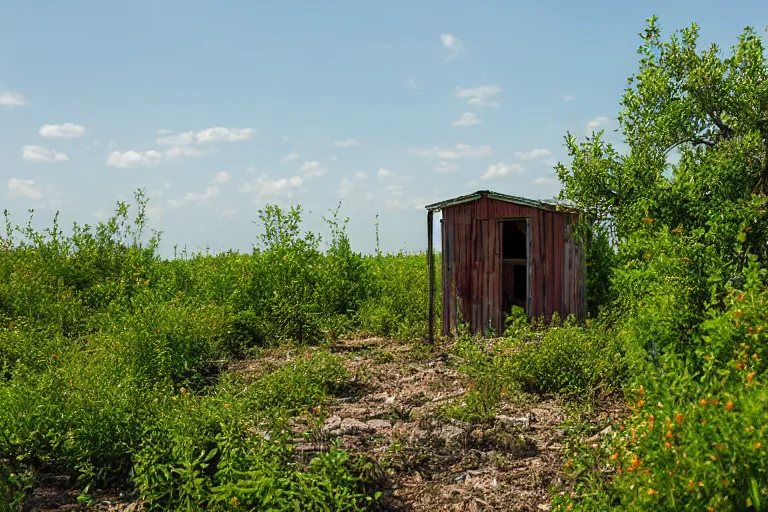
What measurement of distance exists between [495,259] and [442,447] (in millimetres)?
5657

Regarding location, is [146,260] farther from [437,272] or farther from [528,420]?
[528,420]

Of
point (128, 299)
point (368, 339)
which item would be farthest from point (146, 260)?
point (368, 339)

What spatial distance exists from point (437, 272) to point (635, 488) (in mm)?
11365

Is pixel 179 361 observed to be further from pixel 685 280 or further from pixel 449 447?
pixel 685 280

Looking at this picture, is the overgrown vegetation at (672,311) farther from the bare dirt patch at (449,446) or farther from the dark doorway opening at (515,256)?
the dark doorway opening at (515,256)

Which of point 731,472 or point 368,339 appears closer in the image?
point 731,472

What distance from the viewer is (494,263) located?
1127 centimetres

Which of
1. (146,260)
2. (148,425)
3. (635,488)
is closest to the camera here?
(635,488)

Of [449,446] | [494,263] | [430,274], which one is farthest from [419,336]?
[449,446]

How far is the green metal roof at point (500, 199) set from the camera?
35.5 feet

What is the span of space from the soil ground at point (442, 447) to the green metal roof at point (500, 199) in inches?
155

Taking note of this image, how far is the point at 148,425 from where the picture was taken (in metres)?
5.79

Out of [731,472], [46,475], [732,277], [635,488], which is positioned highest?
[732,277]

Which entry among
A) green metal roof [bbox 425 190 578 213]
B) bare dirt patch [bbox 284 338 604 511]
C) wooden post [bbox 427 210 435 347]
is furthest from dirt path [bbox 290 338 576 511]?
green metal roof [bbox 425 190 578 213]
